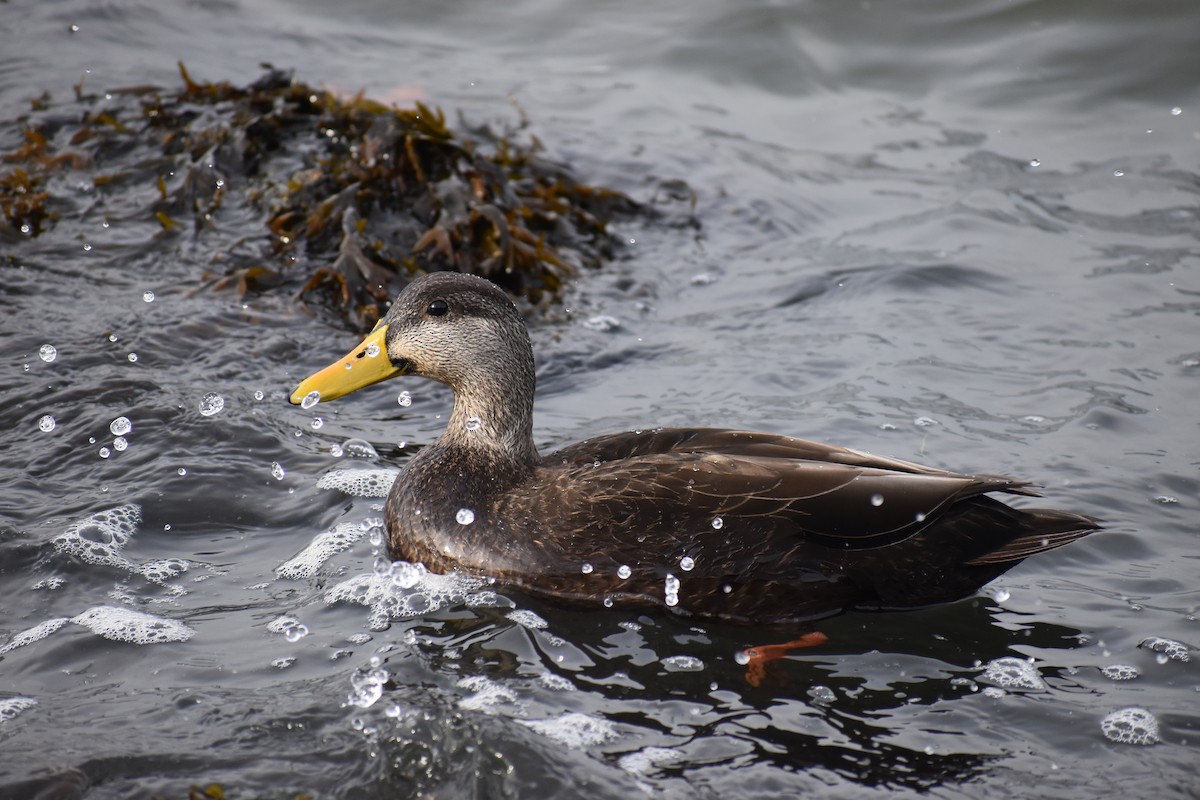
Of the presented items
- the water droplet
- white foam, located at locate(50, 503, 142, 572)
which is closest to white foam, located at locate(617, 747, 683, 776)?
the water droplet

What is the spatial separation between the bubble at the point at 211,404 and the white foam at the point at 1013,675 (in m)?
3.76

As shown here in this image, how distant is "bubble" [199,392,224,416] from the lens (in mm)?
6094

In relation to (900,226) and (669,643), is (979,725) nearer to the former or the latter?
(669,643)

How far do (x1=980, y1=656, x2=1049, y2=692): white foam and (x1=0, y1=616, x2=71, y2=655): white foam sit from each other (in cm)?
330

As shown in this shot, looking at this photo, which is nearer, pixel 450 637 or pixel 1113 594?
pixel 450 637

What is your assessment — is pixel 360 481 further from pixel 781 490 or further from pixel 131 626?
pixel 781 490

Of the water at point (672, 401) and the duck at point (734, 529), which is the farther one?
the duck at point (734, 529)

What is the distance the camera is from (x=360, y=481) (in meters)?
5.69

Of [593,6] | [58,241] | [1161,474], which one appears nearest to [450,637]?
[1161,474]

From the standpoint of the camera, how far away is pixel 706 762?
3.86m

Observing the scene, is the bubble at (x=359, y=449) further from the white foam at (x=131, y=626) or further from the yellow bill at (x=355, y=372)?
the white foam at (x=131, y=626)

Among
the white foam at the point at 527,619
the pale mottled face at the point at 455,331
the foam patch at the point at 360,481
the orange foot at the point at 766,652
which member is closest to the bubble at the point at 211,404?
the foam patch at the point at 360,481

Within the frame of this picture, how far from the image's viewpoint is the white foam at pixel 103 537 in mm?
4918

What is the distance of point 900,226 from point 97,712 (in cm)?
629
